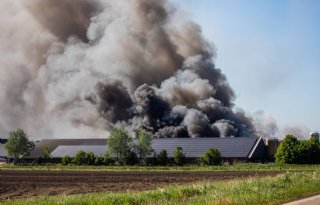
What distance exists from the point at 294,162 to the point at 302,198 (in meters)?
71.1

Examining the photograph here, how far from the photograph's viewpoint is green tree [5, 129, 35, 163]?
420ft

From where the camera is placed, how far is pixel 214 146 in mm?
117250

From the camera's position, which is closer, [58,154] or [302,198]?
[302,198]

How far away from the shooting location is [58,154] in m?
130

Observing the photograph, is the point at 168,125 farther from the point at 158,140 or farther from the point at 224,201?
the point at 224,201

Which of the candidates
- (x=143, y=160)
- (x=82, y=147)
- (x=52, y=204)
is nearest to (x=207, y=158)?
(x=143, y=160)

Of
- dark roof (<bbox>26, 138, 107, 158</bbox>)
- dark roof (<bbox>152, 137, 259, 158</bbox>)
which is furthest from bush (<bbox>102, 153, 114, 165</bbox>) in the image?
dark roof (<bbox>26, 138, 107, 158</bbox>)

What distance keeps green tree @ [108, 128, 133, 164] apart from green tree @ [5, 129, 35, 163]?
3059 centimetres

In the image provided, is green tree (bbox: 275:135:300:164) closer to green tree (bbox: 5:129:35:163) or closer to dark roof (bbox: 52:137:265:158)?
dark roof (bbox: 52:137:265:158)

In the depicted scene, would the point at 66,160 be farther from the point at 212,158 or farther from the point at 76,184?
the point at 76,184

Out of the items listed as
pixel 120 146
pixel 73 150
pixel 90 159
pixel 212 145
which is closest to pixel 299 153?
pixel 212 145

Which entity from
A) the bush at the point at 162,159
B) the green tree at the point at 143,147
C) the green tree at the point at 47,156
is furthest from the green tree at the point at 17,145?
the bush at the point at 162,159

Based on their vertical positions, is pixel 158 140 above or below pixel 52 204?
above

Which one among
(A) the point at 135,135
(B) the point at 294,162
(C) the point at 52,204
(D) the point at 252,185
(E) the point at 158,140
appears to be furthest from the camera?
(A) the point at 135,135
